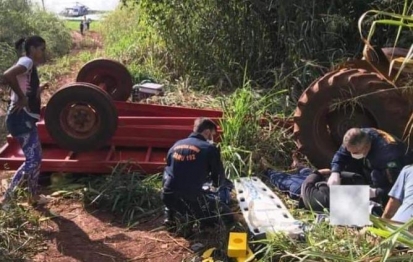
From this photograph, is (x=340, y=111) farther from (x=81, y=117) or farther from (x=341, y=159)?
(x=81, y=117)

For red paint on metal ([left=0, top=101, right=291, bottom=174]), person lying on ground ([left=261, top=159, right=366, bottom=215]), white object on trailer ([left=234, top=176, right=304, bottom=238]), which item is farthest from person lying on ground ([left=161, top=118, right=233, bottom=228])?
red paint on metal ([left=0, top=101, right=291, bottom=174])

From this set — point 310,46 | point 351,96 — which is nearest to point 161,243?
point 351,96

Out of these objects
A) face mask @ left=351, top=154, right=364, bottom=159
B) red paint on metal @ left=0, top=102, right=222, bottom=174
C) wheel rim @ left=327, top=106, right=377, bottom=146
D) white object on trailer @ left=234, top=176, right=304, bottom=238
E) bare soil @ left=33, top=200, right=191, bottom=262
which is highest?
wheel rim @ left=327, top=106, right=377, bottom=146

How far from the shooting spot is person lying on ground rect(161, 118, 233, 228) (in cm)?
514

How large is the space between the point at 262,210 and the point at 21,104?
2.28 meters

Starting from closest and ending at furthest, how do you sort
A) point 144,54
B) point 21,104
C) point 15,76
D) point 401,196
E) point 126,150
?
point 401,196 < point 15,76 < point 21,104 < point 126,150 < point 144,54

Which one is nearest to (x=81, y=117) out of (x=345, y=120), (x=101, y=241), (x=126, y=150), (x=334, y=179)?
(x=126, y=150)

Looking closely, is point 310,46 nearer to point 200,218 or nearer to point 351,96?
point 351,96

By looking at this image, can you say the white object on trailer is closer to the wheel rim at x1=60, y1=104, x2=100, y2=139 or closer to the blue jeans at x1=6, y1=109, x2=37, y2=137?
the wheel rim at x1=60, y1=104, x2=100, y2=139

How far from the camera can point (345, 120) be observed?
20.6 feet

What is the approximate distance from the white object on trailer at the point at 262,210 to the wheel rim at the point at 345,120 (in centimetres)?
96

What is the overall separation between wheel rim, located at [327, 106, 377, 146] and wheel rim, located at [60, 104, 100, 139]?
2.38m

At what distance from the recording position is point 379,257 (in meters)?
2.96

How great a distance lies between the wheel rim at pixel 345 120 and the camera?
20.3ft
